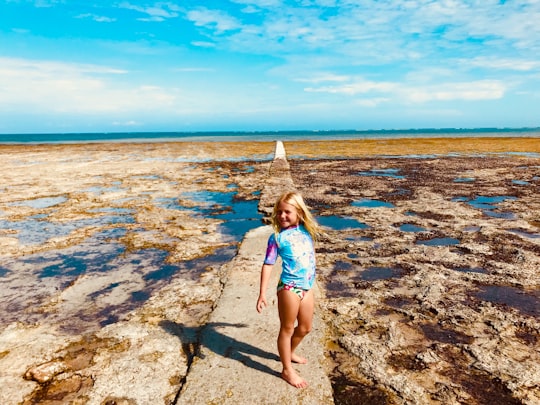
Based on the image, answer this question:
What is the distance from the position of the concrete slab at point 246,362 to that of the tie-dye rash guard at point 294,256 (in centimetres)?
91

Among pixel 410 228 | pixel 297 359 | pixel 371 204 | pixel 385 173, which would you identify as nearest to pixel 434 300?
pixel 297 359

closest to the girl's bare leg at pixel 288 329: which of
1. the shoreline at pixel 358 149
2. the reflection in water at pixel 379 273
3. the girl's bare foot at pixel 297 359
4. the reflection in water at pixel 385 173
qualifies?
the girl's bare foot at pixel 297 359

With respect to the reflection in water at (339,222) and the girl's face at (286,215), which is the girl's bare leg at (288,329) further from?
the reflection in water at (339,222)

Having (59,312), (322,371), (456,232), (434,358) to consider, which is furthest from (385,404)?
(456,232)

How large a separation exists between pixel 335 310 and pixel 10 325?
4.04 metres

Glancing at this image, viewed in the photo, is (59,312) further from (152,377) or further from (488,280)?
(488,280)

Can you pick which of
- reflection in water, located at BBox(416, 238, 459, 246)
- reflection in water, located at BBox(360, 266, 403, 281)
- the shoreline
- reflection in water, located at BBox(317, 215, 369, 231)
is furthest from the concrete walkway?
the shoreline

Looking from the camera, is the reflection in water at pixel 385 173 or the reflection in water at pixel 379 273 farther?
the reflection in water at pixel 385 173

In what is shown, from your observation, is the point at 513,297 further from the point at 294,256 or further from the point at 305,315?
the point at 294,256

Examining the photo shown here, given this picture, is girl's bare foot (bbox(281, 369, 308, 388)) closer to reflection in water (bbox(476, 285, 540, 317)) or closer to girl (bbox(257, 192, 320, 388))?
girl (bbox(257, 192, 320, 388))

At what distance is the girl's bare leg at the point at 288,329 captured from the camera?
3229 mm

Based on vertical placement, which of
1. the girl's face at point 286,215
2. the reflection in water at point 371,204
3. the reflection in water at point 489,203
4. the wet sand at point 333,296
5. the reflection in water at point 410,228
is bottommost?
the wet sand at point 333,296

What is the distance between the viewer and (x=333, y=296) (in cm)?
534

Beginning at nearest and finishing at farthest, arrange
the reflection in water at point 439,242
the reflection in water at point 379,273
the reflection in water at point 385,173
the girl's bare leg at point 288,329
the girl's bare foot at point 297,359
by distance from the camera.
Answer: the girl's bare leg at point 288,329, the girl's bare foot at point 297,359, the reflection in water at point 379,273, the reflection in water at point 439,242, the reflection in water at point 385,173
